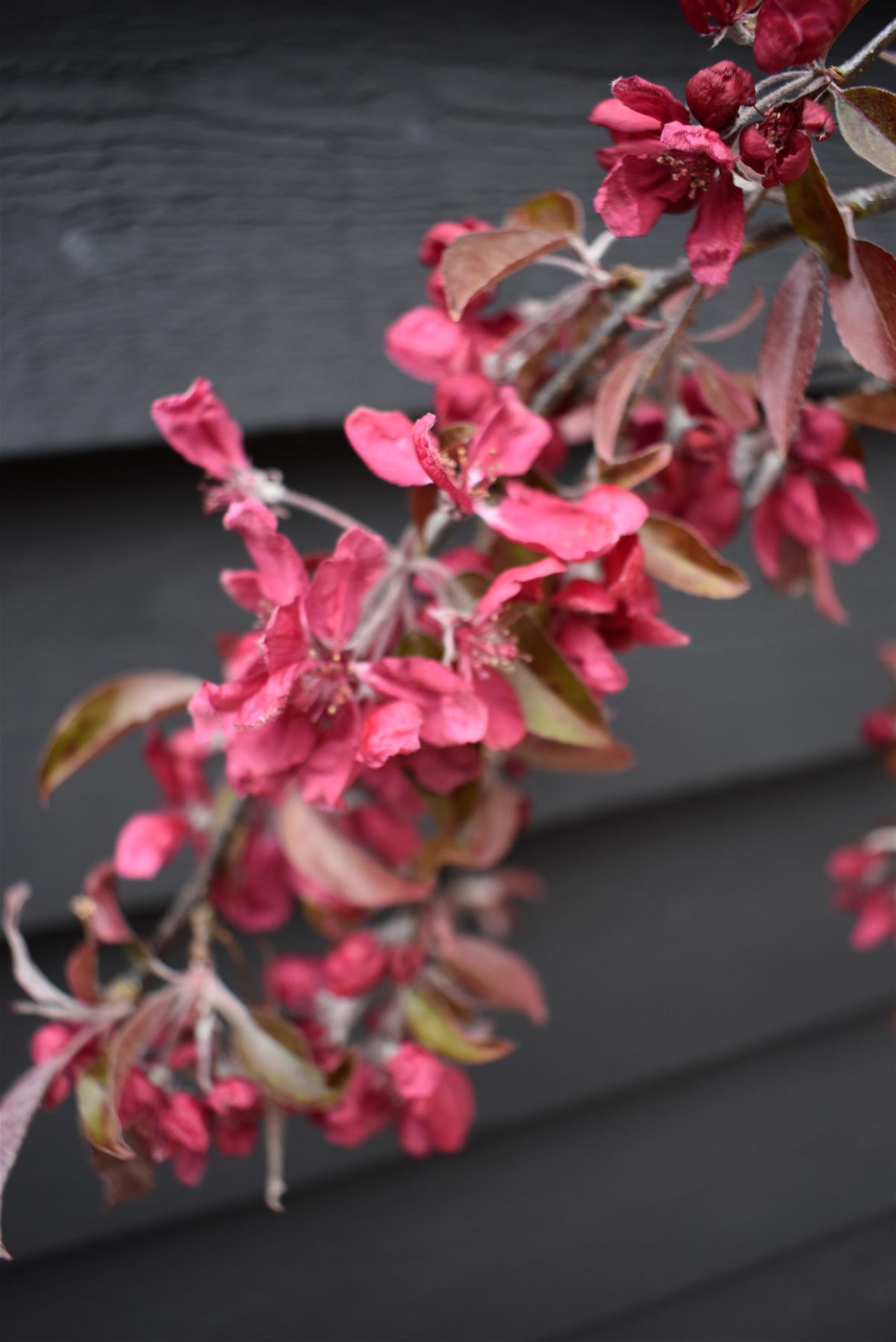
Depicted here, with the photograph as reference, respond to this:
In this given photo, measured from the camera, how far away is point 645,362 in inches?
18.7

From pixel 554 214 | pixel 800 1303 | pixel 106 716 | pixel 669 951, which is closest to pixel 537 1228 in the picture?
pixel 669 951

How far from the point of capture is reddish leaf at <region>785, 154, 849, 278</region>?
41cm

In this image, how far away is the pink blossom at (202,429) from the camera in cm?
48

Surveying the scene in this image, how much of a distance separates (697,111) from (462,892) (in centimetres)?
63

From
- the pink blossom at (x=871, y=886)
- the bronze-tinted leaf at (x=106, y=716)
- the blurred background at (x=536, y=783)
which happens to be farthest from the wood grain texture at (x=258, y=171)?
the pink blossom at (x=871, y=886)

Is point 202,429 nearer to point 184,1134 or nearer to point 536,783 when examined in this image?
point 184,1134

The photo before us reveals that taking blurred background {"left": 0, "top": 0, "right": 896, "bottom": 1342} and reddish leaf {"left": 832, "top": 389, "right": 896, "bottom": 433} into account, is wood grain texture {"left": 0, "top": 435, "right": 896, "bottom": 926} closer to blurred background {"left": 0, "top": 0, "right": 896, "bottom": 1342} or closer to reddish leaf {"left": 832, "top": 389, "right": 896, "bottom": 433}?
blurred background {"left": 0, "top": 0, "right": 896, "bottom": 1342}

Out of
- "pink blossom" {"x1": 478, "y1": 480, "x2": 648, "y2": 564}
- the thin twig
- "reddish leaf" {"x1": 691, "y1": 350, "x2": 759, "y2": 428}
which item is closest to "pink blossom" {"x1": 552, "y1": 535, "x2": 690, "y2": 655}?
"pink blossom" {"x1": 478, "y1": 480, "x2": 648, "y2": 564}

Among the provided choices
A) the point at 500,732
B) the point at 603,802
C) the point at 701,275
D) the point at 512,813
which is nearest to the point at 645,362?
the point at 701,275

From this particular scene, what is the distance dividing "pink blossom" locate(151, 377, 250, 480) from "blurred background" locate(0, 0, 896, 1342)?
226 millimetres

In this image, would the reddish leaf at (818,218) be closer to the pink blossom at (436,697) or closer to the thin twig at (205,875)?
the pink blossom at (436,697)

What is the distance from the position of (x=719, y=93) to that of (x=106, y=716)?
47cm

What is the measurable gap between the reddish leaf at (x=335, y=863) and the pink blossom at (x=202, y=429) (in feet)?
0.72

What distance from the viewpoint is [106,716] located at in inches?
23.7
